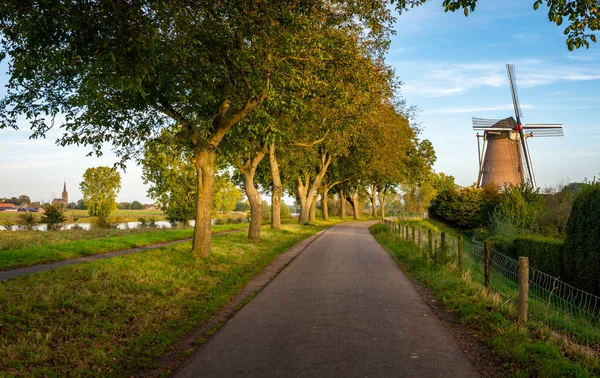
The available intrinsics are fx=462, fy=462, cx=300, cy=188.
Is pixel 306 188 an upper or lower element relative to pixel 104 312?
upper

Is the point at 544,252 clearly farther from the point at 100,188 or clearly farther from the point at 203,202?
the point at 100,188

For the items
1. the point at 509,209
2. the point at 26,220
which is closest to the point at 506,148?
the point at 509,209

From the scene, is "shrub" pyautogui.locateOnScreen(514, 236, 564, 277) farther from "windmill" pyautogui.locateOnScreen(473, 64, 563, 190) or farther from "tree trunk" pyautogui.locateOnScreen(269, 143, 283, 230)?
"windmill" pyautogui.locateOnScreen(473, 64, 563, 190)

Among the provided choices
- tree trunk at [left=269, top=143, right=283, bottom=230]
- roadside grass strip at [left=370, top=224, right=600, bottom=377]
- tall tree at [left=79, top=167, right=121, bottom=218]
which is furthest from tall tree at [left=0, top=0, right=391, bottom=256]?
tall tree at [left=79, top=167, right=121, bottom=218]

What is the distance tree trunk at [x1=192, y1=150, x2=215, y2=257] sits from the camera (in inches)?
626

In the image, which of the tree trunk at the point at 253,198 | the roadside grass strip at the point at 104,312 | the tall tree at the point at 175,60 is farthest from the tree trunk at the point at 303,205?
the roadside grass strip at the point at 104,312

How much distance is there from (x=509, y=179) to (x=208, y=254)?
5811cm

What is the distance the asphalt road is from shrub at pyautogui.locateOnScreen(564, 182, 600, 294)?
285 inches

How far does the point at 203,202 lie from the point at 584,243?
13.2 meters

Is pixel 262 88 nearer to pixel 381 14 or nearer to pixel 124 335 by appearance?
pixel 381 14

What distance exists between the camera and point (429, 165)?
67.0 metres

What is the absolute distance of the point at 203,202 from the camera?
16.0m

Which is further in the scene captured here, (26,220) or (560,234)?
(26,220)

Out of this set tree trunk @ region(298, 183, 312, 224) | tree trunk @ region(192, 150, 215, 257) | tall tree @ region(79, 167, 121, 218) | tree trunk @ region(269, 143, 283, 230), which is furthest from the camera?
tall tree @ region(79, 167, 121, 218)
